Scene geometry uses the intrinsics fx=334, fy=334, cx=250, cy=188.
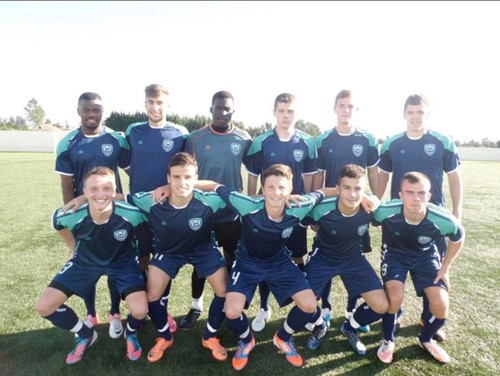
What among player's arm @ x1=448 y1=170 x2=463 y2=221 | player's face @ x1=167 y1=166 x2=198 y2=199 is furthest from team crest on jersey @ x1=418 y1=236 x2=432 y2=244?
player's face @ x1=167 y1=166 x2=198 y2=199

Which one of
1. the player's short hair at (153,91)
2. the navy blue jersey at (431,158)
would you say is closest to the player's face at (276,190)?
the navy blue jersey at (431,158)

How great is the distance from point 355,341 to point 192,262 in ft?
5.63

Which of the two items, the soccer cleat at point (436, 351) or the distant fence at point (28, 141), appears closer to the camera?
the soccer cleat at point (436, 351)

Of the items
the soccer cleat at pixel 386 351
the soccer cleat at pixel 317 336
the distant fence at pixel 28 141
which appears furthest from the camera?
the distant fence at pixel 28 141

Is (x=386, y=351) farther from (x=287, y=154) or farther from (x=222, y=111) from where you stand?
(x=222, y=111)

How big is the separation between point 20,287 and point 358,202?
13.7 feet

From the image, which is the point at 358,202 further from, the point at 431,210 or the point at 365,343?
the point at 365,343

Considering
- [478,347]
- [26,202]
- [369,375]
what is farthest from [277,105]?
[26,202]

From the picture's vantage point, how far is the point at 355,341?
312 cm

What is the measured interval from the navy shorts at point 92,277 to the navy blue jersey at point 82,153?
0.80 metres

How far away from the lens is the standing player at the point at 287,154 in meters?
3.55

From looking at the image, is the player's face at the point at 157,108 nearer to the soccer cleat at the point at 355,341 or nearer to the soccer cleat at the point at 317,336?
the soccer cleat at the point at 317,336

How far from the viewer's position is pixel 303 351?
3.08 m

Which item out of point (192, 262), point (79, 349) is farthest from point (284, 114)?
point (79, 349)
